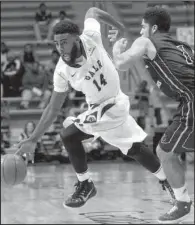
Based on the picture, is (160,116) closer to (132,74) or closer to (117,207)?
(132,74)

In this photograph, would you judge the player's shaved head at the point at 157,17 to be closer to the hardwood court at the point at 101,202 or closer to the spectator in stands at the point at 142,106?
the spectator in stands at the point at 142,106

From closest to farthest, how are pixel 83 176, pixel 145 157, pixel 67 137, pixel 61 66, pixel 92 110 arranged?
pixel 61 66 < pixel 92 110 < pixel 67 137 < pixel 145 157 < pixel 83 176

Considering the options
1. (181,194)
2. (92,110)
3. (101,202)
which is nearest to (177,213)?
(181,194)

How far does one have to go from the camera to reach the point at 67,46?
5.30 meters

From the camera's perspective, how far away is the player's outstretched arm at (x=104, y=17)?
19.1ft

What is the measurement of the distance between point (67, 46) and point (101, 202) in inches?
879

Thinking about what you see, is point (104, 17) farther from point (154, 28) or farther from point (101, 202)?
point (101, 202)

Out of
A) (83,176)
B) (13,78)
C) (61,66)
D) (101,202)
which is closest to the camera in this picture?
(61,66)

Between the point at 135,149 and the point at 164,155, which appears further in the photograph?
the point at 135,149

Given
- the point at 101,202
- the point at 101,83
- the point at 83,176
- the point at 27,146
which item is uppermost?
the point at 101,83

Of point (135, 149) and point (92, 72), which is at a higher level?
point (92, 72)

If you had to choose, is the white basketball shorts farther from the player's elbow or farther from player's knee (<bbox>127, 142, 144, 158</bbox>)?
the player's elbow

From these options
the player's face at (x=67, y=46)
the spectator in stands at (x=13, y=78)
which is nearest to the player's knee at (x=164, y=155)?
the player's face at (x=67, y=46)

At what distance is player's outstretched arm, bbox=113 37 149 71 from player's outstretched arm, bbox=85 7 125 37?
0.26 m
